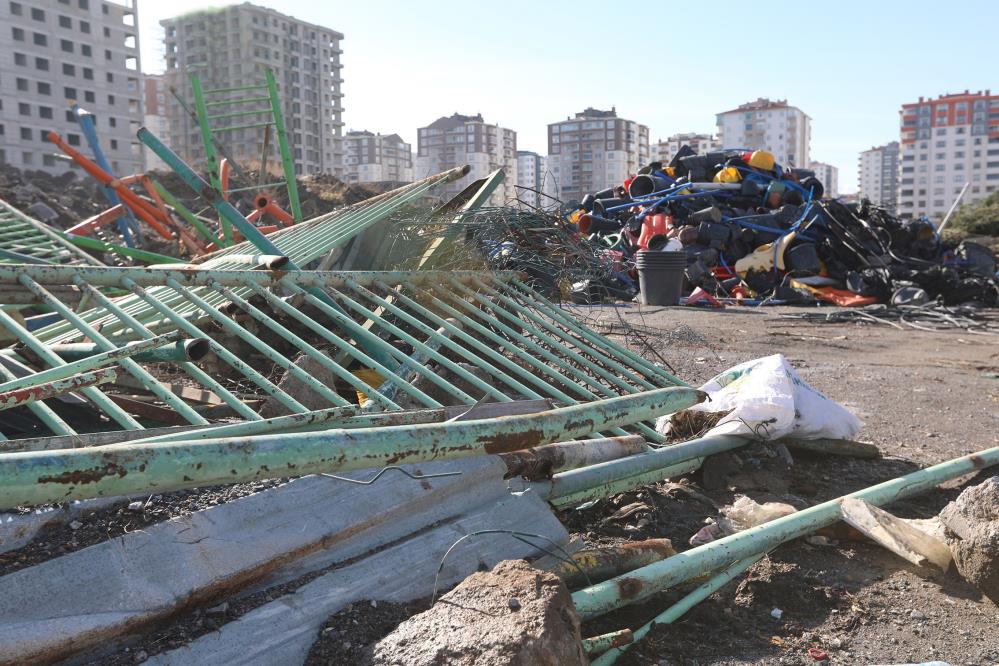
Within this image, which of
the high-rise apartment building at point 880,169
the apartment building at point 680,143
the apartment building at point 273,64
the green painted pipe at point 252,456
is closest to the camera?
the green painted pipe at point 252,456

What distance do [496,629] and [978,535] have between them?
1734 mm

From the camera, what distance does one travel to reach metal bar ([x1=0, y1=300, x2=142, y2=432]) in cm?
250

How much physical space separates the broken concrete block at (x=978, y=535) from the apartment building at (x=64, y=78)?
189ft

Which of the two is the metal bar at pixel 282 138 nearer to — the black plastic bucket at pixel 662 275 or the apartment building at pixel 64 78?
the black plastic bucket at pixel 662 275

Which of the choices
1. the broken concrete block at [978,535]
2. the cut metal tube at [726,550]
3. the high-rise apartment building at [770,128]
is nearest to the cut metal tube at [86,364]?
the cut metal tube at [726,550]

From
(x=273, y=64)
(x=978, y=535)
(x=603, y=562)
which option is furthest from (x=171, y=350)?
(x=273, y=64)

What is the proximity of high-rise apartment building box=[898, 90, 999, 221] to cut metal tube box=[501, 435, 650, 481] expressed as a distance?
11058cm

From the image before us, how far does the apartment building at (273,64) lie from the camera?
187 feet

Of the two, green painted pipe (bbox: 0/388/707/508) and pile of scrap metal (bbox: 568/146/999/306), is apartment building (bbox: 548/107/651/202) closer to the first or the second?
pile of scrap metal (bbox: 568/146/999/306)

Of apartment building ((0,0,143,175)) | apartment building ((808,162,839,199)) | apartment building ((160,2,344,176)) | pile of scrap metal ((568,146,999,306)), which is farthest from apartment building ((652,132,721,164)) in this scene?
pile of scrap metal ((568,146,999,306))

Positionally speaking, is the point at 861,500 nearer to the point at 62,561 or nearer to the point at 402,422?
the point at 402,422

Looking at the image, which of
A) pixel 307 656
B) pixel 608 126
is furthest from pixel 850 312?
pixel 608 126

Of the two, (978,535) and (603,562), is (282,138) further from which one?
(978,535)

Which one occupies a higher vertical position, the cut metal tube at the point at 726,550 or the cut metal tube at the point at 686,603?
the cut metal tube at the point at 726,550
